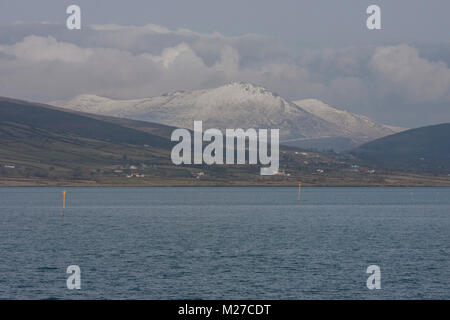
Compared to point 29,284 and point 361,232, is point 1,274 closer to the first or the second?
point 29,284

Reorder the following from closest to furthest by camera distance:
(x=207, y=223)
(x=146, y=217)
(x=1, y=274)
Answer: (x=1, y=274), (x=207, y=223), (x=146, y=217)

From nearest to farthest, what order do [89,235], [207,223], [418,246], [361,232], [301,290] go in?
1. [301,290]
2. [418,246]
3. [89,235]
4. [361,232]
5. [207,223]

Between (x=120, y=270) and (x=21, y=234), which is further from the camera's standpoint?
(x=21, y=234)

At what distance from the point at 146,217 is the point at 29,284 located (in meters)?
104

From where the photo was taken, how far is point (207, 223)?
154m

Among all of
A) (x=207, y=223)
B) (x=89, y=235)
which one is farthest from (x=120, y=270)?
(x=207, y=223)

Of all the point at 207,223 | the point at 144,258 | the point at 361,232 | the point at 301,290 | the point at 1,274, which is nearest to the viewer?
the point at 301,290

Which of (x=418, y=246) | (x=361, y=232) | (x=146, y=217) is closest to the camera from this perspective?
(x=418, y=246)

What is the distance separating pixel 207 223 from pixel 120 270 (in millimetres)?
75367

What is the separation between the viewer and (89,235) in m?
122

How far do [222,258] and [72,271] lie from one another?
2138 centimetres

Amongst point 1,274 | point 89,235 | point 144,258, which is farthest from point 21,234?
point 1,274

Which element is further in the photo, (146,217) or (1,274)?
(146,217)

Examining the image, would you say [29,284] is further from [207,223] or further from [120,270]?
[207,223]
